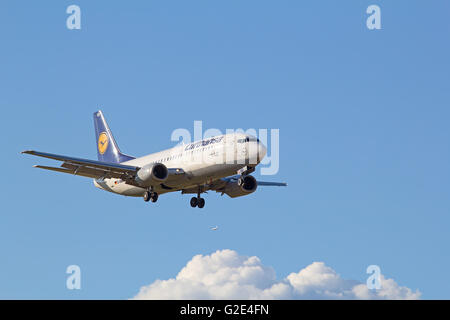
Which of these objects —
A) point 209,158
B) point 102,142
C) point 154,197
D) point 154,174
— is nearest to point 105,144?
point 102,142

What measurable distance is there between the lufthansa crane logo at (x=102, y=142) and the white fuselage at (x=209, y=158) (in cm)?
1555

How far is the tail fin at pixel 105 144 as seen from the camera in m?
90.8

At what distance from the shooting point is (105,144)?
93.8 metres

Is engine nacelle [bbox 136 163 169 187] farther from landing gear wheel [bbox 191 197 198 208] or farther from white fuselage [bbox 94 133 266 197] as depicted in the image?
landing gear wheel [bbox 191 197 198 208]

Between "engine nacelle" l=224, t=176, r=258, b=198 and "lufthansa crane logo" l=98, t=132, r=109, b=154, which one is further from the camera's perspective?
"lufthansa crane logo" l=98, t=132, r=109, b=154

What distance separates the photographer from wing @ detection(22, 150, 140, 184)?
75625 millimetres

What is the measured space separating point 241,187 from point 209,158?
664 cm

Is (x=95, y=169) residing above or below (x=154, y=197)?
above

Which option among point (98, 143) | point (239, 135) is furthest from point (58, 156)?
point (98, 143)

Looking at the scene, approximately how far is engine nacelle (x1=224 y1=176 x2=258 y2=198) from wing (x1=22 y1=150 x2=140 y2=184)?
9.27m

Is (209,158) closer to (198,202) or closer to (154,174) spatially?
(154,174)

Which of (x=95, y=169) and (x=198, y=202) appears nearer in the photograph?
(x=95, y=169)

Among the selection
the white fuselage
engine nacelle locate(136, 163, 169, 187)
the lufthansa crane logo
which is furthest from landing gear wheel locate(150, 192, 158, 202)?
the lufthansa crane logo

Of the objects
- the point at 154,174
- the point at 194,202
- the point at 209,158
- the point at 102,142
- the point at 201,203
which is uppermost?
the point at 102,142
